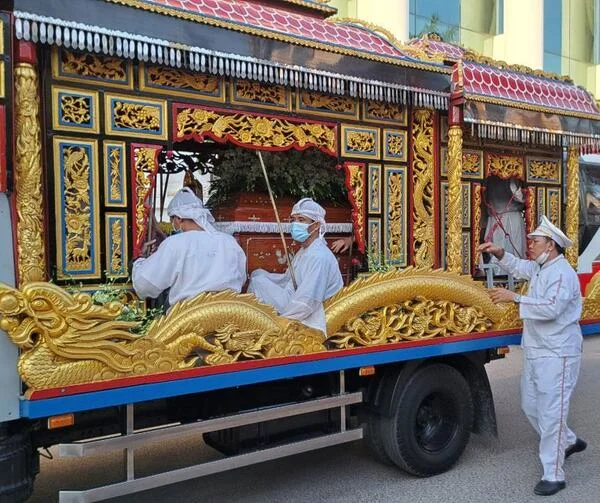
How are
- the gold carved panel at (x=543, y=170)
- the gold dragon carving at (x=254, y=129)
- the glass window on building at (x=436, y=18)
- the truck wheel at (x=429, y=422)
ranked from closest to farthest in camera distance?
1. the gold dragon carving at (x=254, y=129)
2. the truck wheel at (x=429, y=422)
3. the gold carved panel at (x=543, y=170)
4. the glass window on building at (x=436, y=18)

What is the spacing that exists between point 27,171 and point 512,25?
15.3 m

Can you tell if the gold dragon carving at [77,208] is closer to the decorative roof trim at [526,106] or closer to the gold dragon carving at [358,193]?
the gold dragon carving at [358,193]

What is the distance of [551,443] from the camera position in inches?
162

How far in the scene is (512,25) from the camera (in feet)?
51.4

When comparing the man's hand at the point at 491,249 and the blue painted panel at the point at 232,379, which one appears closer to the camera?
the blue painted panel at the point at 232,379

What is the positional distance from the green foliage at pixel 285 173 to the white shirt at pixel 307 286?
0.75 m

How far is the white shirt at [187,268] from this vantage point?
350cm

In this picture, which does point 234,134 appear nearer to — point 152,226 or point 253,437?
point 152,226

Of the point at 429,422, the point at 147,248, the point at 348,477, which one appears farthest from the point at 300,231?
the point at 348,477

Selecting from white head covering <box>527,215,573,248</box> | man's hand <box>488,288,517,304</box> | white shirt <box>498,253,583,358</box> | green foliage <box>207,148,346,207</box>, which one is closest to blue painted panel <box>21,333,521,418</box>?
man's hand <box>488,288,517,304</box>

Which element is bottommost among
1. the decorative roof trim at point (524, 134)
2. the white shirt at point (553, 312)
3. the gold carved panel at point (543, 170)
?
the white shirt at point (553, 312)

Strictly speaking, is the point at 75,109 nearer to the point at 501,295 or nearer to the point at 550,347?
the point at 501,295

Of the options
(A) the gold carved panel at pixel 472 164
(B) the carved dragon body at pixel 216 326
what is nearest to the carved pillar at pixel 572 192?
(A) the gold carved panel at pixel 472 164

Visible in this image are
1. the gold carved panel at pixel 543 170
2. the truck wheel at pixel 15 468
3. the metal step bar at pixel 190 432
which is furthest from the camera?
the gold carved panel at pixel 543 170
